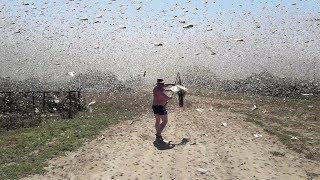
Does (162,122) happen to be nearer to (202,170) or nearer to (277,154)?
(202,170)

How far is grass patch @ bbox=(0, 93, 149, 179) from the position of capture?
11609 mm

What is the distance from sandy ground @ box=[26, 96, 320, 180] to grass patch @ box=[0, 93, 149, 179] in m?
0.54

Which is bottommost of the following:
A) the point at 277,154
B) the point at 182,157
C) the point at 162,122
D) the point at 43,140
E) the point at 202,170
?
the point at 43,140

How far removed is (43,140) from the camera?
14828mm

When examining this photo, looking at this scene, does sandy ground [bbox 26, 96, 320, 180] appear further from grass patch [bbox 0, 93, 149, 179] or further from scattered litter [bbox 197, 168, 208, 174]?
grass patch [bbox 0, 93, 149, 179]

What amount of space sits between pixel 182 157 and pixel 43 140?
6.10 meters

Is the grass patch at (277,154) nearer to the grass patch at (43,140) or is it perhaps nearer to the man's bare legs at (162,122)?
the man's bare legs at (162,122)

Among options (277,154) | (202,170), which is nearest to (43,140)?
(202,170)

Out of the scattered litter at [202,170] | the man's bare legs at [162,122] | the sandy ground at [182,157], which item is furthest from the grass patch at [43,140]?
the scattered litter at [202,170]

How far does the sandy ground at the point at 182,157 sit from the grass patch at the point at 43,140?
0.54m

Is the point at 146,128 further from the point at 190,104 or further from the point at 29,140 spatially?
Result: the point at 190,104

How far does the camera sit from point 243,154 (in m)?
12.4

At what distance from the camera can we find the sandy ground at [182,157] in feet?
35.1

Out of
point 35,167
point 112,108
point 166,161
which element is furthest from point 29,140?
point 112,108
